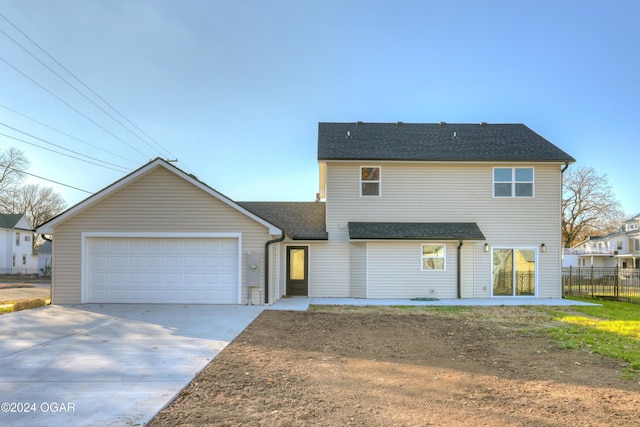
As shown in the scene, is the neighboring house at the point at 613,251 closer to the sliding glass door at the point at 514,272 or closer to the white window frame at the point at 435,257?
the sliding glass door at the point at 514,272

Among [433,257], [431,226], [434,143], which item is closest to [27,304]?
[433,257]

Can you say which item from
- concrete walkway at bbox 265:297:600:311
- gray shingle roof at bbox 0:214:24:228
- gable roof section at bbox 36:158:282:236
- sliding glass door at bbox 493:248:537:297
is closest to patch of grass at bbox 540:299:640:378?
concrete walkway at bbox 265:297:600:311

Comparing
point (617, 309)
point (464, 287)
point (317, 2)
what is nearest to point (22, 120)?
point (317, 2)

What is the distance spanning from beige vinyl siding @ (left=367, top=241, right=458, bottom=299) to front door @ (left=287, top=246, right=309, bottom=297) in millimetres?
2622

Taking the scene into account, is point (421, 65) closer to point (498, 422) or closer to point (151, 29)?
point (151, 29)

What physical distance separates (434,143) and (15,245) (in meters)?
49.5

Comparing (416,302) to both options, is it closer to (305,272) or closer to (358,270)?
(358,270)

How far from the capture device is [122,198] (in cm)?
1370

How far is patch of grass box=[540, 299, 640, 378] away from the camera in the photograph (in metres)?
7.39

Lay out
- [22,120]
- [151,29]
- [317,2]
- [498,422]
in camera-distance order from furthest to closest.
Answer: [22,120] → [151,29] → [317,2] → [498,422]

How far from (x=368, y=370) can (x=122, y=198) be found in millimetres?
10901

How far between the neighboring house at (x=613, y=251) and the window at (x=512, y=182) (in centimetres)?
3987

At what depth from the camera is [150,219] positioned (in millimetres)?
13625

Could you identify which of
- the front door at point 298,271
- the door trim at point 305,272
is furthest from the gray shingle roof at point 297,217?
the front door at point 298,271
